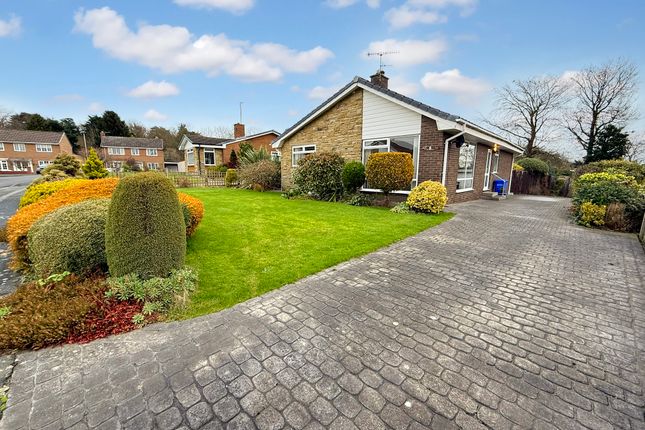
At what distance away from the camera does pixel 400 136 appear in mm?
11047

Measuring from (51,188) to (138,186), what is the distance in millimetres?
5747

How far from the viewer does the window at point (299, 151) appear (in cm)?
1475

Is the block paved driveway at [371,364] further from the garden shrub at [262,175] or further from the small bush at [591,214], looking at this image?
the garden shrub at [262,175]

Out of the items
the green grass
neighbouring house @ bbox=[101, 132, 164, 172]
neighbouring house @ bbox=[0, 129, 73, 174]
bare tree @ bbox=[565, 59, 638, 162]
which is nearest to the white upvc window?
neighbouring house @ bbox=[101, 132, 164, 172]

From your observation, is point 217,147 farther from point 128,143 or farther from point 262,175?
point 128,143

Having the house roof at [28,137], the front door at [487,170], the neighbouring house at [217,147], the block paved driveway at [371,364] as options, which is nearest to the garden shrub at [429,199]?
the block paved driveway at [371,364]

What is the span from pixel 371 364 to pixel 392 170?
8.40 meters

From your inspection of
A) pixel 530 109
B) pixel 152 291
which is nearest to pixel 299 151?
pixel 152 291

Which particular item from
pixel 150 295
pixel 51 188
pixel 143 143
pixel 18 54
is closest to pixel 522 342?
pixel 150 295

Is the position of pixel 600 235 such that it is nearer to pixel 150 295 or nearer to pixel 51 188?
pixel 150 295

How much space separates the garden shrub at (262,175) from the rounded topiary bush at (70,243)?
1316 cm

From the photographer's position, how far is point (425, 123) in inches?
406

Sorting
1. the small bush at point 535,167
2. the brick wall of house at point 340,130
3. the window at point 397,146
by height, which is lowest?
the small bush at point 535,167

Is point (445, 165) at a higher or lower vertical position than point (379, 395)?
higher
